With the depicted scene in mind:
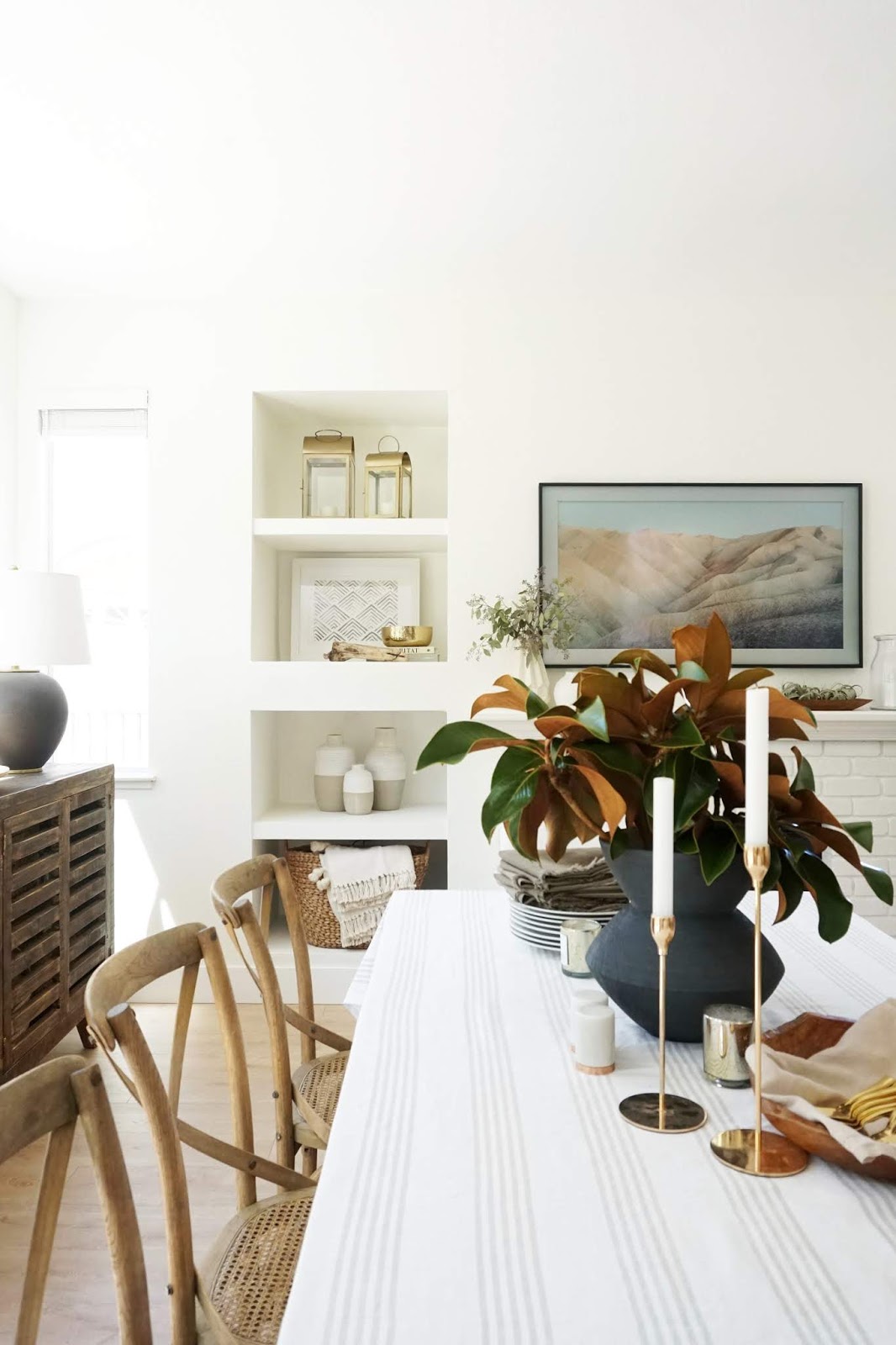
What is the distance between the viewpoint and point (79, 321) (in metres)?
3.94

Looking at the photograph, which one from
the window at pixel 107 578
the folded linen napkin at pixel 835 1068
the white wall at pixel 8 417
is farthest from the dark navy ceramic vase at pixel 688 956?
the white wall at pixel 8 417

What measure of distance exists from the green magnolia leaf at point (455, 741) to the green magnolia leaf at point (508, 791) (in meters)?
0.04

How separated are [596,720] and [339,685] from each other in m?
2.77

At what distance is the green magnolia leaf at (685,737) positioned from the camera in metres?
1.22

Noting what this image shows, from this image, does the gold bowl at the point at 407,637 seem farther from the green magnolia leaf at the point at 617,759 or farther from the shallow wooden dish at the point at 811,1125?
the shallow wooden dish at the point at 811,1125

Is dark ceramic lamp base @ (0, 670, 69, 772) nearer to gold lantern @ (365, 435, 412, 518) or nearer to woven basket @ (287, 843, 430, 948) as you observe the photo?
woven basket @ (287, 843, 430, 948)

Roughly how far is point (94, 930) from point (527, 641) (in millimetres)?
1797

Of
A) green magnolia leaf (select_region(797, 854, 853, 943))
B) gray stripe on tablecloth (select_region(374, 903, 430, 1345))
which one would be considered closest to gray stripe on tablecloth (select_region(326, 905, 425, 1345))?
gray stripe on tablecloth (select_region(374, 903, 430, 1345))

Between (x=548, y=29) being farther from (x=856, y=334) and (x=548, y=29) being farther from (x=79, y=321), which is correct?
(x=79, y=321)

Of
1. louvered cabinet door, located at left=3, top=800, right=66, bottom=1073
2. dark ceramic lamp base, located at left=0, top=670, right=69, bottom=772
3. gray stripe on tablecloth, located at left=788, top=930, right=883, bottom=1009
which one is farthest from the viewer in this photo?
dark ceramic lamp base, located at left=0, top=670, right=69, bottom=772

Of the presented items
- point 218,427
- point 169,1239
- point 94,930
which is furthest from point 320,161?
point 169,1239

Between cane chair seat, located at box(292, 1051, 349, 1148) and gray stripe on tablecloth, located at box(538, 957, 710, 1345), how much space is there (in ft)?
2.23

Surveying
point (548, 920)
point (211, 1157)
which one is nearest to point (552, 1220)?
point (211, 1157)

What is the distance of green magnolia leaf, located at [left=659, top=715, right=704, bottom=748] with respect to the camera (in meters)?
1.22
